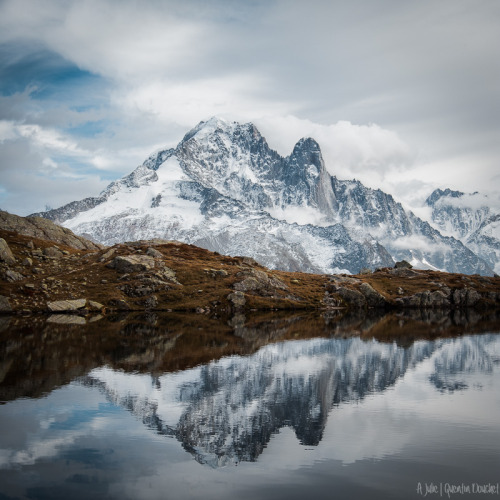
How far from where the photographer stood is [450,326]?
11219cm

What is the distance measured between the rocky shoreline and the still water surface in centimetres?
4307

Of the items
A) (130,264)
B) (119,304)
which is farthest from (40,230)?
(119,304)

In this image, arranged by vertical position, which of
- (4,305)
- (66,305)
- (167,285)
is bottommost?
(66,305)

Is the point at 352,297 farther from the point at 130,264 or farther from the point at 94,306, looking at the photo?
the point at 94,306

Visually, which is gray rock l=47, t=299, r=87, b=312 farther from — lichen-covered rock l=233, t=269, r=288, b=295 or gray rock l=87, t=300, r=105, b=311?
lichen-covered rock l=233, t=269, r=288, b=295

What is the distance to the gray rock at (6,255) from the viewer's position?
131 meters

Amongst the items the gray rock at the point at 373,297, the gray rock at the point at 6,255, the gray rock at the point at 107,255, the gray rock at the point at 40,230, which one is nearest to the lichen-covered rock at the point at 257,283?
the gray rock at the point at 373,297

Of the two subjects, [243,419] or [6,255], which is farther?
[6,255]

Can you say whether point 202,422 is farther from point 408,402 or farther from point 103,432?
point 408,402

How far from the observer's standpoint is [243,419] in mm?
43938

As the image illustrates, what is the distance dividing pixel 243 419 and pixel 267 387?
39.6 feet

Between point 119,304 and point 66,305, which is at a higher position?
point 66,305

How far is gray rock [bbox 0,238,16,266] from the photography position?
13066cm

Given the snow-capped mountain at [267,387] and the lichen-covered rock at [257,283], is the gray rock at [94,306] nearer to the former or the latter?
the lichen-covered rock at [257,283]
